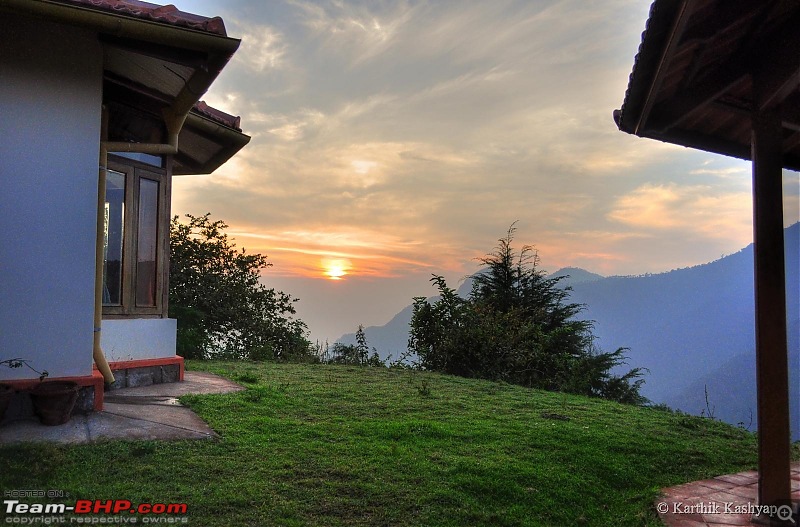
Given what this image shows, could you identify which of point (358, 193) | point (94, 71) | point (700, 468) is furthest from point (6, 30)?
point (358, 193)

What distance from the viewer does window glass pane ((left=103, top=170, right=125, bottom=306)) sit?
640cm

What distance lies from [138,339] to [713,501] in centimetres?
603

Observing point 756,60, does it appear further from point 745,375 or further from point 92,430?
point 745,375

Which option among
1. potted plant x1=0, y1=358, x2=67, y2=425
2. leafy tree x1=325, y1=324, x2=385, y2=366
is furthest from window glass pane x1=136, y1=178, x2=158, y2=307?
leafy tree x1=325, y1=324, x2=385, y2=366

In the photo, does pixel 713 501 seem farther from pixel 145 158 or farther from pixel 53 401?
pixel 145 158

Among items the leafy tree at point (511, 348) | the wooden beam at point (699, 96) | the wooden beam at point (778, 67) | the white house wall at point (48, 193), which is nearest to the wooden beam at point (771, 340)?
the wooden beam at point (778, 67)

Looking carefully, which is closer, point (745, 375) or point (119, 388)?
point (119, 388)

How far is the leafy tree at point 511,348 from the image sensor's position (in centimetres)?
1118

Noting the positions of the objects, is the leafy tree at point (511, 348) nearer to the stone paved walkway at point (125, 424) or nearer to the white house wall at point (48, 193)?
the stone paved walkway at point (125, 424)

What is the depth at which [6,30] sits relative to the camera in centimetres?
464

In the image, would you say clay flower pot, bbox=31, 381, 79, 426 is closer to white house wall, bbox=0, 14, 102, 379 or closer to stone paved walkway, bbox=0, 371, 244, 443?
stone paved walkway, bbox=0, 371, 244, 443

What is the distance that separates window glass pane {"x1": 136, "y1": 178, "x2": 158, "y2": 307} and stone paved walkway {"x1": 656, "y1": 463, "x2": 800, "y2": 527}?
19.8 ft

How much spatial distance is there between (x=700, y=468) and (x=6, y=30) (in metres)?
6.96

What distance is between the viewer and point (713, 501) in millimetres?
3785
